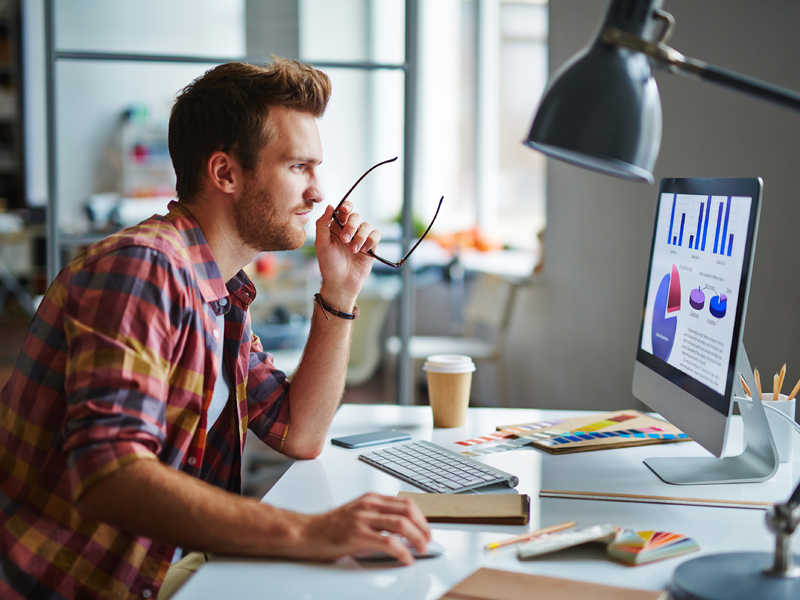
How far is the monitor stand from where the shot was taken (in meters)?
1.10

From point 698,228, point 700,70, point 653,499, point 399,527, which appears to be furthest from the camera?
point 698,228

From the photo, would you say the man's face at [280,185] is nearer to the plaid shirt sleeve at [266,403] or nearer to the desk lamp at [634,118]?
the plaid shirt sleeve at [266,403]

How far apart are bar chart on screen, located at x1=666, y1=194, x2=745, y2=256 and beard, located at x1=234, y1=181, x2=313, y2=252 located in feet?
2.11

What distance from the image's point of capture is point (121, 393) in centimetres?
87

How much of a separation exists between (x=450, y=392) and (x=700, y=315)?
0.50 meters

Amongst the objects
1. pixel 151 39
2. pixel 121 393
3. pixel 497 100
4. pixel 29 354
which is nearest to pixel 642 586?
pixel 121 393

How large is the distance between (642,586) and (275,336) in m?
2.35

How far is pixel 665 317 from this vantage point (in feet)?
4.02

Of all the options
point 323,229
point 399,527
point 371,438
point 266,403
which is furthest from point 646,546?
point 323,229

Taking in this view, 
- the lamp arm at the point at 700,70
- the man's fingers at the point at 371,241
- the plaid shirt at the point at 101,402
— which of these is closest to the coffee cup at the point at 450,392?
the man's fingers at the point at 371,241

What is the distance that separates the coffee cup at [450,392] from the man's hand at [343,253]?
22 centimetres

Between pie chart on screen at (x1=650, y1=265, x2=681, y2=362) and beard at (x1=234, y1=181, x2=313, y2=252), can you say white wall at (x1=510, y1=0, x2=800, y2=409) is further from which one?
beard at (x1=234, y1=181, x2=313, y2=252)

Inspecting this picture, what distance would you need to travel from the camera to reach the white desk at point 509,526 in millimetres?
770

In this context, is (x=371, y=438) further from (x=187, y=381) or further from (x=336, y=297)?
(x=187, y=381)
